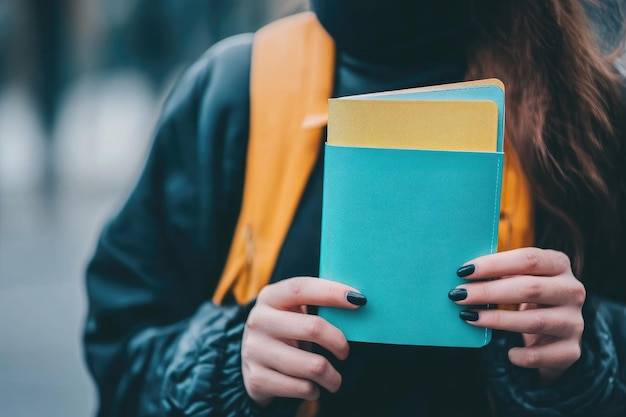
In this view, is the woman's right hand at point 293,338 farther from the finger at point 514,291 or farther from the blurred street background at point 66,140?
the blurred street background at point 66,140

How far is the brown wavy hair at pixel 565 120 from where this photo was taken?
949mm

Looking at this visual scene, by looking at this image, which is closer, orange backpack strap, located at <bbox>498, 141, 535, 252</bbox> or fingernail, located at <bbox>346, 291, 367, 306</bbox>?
fingernail, located at <bbox>346, 291, 367, 306</bbox>

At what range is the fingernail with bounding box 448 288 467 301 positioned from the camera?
2.66 feet

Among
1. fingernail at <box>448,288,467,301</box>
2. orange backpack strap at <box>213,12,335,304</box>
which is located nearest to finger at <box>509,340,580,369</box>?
fingernail at <box>448,288,467,301</box>

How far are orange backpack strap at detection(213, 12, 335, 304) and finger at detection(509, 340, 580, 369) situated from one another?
1.14ft

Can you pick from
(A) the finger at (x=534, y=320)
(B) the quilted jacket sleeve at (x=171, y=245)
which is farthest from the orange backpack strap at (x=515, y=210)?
(B) the quilted jacket sleeve at (x=171, y=245)

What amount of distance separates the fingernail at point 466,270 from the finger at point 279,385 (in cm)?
23

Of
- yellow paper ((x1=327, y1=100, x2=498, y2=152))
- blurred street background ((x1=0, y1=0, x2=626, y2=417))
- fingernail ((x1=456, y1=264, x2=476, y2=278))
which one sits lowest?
blurred street background ((x1=0, y1=0, x2=626, y2=417))

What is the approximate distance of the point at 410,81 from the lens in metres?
1.02

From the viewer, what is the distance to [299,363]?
0.87 meters

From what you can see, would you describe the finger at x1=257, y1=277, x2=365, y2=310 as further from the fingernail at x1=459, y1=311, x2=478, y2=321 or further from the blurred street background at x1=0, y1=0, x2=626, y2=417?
the blurred street background at x1=0, y1=0, x2=626, y2=417

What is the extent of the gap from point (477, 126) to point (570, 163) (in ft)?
0.74

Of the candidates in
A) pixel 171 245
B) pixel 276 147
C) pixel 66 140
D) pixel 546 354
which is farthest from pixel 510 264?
pixel 66 140

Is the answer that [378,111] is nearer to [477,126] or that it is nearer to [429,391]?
[477,126]
